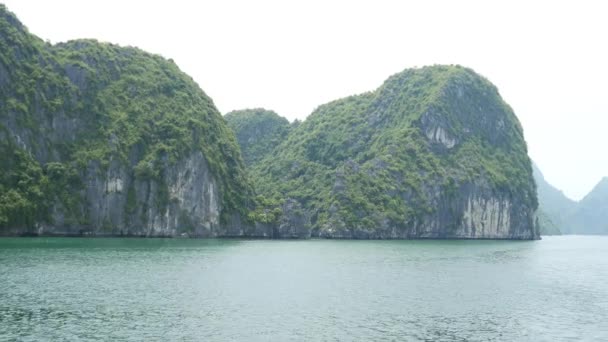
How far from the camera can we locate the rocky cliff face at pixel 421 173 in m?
150

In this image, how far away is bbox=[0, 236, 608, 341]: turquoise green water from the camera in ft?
102

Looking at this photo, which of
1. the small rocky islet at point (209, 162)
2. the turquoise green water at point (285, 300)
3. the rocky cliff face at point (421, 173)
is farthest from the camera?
the rocky cliff face at point (421, 173)

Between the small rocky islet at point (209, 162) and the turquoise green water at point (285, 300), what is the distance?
4749 centimetres

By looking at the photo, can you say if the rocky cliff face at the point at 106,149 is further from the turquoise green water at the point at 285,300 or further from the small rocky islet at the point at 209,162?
the turquoise green water at the point at 285,300

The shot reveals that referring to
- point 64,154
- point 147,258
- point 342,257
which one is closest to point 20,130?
point 64,154

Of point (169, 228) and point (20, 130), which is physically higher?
point (20, 130)

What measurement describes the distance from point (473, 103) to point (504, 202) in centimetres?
3477

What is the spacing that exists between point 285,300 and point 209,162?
308 ft

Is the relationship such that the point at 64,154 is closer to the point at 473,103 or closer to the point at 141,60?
the point at 141,60

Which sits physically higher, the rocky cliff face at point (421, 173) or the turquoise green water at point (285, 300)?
the rocky cliff face at point (421, 173)

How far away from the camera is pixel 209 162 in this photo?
132 metres

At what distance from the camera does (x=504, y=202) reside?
16875 cm

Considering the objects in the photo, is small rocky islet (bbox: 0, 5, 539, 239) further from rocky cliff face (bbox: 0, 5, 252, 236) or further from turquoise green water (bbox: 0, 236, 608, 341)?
turquoise green water (bbox: 0, 236, 608, 341)

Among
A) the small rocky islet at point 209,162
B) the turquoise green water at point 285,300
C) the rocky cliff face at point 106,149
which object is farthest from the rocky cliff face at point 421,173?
the turquoise green water at point 285,300
